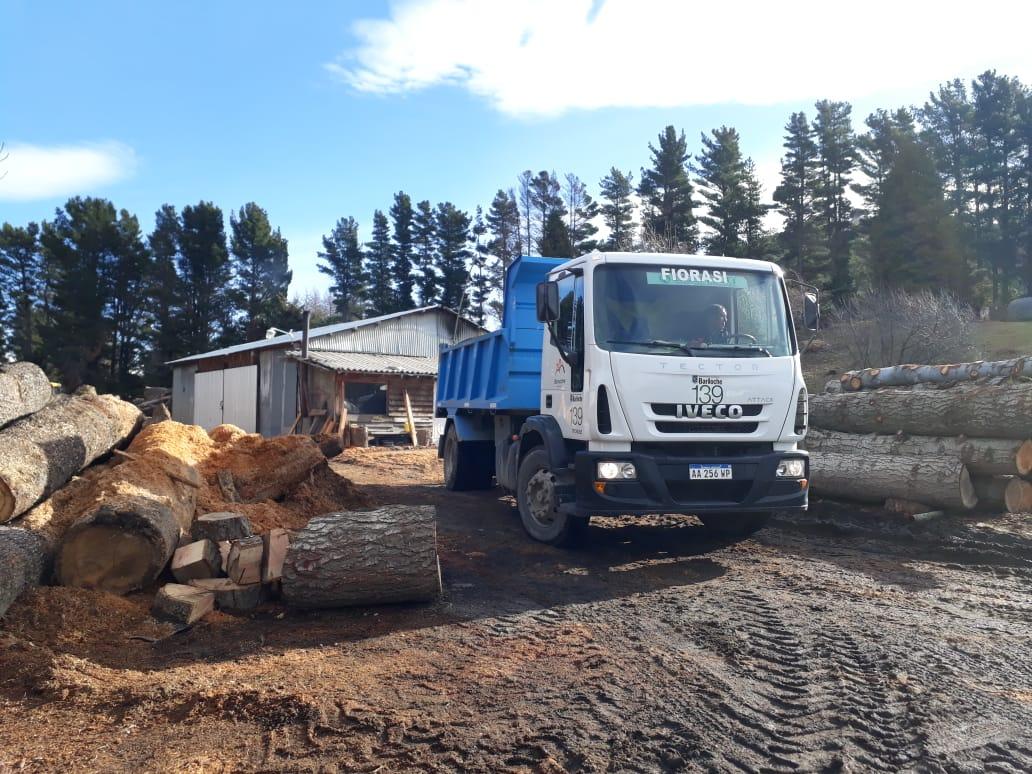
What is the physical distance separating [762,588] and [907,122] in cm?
4325

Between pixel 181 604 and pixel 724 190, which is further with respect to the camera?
pixel 724 190

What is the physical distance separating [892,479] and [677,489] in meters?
4.08

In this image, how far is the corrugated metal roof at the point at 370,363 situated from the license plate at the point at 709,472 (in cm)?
1770

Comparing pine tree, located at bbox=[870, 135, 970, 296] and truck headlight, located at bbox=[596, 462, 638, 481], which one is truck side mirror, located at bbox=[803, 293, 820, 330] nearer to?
truck headlight, located at bbox=[596, 462, 638, 481]

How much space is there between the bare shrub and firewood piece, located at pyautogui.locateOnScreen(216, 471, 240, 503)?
73.6 feet

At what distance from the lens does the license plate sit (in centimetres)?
639

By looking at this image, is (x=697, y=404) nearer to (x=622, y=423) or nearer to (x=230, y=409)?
(x=622, y=423)

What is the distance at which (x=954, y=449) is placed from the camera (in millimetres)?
8891

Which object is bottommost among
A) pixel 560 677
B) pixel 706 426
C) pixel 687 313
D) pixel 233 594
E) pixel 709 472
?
pixel 560 677

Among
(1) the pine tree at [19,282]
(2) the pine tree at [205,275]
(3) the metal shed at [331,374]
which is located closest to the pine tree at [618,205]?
(3) the metal shed at [331,374]

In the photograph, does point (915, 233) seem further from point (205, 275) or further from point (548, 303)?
point (205, 275)

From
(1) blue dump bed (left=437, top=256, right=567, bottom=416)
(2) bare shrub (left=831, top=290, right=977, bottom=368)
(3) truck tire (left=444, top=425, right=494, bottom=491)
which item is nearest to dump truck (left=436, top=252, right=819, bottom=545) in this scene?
(1) blue dump bed (left=437, top=256, right=567, bottom=416)

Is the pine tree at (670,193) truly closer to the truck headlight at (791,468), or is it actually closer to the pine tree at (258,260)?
the pine tree at (258,260)

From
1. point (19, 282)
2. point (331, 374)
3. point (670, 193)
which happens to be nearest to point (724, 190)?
point (670, 193)
